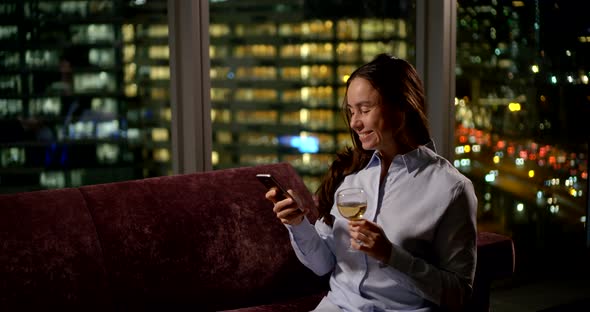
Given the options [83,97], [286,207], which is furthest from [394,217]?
[83,97]

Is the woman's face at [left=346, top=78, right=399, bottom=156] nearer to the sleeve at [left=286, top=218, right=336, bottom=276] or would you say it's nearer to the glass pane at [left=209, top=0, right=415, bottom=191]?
the sleeve at [left=286, top=218, right=336, bottom=276]

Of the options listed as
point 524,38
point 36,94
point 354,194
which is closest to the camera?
point 354,194

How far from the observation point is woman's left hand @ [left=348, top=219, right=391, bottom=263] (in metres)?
1.51

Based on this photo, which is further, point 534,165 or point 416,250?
point 534,165

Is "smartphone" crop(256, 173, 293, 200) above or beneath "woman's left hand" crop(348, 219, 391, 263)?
above

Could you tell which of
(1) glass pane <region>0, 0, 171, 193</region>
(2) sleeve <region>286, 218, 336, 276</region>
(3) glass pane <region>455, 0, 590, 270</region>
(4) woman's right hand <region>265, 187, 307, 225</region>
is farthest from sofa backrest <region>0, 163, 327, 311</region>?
(1) glass pane <region>0, 0, 171, 193</region>

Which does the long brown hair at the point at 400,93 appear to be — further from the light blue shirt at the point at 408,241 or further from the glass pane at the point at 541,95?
the glass pane at the point at 541,95

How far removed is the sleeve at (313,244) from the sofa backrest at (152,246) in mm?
374

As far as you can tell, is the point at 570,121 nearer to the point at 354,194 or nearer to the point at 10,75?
the point at 354,194

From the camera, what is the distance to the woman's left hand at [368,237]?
4.96ft

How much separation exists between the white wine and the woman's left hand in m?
0.10

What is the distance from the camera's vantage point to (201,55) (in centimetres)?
266

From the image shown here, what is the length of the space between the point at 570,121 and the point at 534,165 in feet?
1.28

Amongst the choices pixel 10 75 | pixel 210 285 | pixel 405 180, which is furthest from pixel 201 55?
pixel 10 75
